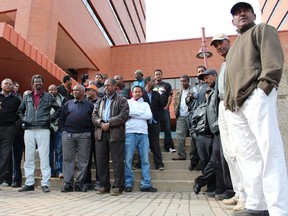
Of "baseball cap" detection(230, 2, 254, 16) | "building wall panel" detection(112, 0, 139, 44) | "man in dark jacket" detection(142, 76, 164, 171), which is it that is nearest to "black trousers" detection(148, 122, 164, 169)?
"man in dark jacket" detection(142, 76, 164, 171)

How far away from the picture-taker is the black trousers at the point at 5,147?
5527 millimetres

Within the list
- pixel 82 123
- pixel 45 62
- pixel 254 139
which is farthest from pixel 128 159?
pixel 45 62

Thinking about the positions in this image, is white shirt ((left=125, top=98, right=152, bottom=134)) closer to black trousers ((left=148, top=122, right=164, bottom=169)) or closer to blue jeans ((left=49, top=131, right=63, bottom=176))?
black trousers ((left=148, top=122, right=164, bottom=169))

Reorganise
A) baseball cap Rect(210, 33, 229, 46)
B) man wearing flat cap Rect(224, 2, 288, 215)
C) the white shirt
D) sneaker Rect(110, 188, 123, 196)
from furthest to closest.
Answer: the white shirt, sneaker Rect(110, 188, 123, 196), baseball cap Rect(210, 33, 229, 46), man wearing flat cap Rect(224, 2, 288, 215)

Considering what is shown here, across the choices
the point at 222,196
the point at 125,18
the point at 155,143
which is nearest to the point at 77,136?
the point at 155,143

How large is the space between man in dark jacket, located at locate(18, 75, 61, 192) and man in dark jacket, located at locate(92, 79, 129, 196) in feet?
3.32

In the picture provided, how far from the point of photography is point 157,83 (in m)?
7.48

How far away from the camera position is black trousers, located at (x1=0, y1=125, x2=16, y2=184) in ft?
18.1

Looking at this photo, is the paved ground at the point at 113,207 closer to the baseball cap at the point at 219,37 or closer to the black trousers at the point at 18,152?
the black trousers at the point at 18,152

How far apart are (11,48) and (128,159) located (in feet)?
19.7

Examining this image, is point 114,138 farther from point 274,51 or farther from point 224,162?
point 274,51

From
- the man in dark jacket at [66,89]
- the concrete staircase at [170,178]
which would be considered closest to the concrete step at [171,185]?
the concrete staircase at [170,178]

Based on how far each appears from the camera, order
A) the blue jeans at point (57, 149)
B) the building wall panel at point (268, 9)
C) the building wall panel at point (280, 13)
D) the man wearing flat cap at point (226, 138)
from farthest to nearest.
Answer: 1. the building wall panel at point (268, 9)
2. the building wall panel at point (280, 13)
3. the blue jeans at point (57, 149)
4. the man wearing flat cap at point (226, 138)

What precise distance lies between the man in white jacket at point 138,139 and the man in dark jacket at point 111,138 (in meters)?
0.29
